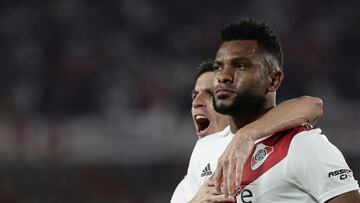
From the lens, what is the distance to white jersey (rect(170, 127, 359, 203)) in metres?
2.47

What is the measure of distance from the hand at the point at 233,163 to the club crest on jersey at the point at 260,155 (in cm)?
8

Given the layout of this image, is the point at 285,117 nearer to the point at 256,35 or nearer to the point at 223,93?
the point at 223,93

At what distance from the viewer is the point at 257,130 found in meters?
2.66

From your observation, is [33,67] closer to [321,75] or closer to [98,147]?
[98,147]

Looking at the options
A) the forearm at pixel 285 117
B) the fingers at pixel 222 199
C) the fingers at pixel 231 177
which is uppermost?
the forearm at pixel 285 117

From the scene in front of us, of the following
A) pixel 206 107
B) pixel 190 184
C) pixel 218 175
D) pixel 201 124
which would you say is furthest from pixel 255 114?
pixel 201 124

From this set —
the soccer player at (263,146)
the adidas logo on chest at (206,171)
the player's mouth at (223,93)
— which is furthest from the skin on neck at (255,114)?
the adidas logo on chest at (206,171)

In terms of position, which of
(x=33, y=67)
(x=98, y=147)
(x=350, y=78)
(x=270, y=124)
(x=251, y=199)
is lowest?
(x=251, y=199)

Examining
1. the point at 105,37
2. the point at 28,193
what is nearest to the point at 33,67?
the point at 105,37

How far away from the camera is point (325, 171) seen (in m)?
2.46

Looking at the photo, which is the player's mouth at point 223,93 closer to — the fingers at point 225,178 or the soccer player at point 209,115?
the soccer player at point 209,115

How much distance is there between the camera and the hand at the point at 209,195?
2.58 m

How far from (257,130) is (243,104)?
133mm

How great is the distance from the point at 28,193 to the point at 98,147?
3.54 ft
